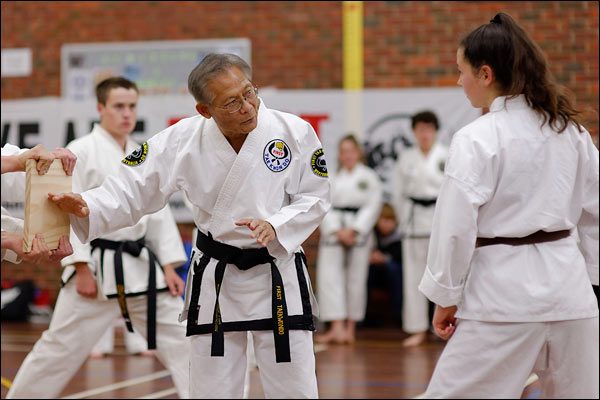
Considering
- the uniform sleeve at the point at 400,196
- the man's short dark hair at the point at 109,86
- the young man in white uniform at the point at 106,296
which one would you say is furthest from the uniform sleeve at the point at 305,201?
the uniform sleeve at the point at 400,196

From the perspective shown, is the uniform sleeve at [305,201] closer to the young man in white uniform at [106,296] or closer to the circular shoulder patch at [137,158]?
the circular shoulder patch at [137,158]

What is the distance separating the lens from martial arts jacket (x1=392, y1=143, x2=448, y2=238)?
8047mm

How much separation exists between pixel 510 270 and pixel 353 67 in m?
6.08

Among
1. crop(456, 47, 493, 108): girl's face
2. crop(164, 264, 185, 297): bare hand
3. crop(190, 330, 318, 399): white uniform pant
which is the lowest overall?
crop(190, 330, 318, 399): white uniform pant

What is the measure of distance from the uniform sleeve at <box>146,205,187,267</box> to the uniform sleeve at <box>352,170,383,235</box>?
3.50 m

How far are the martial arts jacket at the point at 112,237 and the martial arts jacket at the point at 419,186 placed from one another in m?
3.51

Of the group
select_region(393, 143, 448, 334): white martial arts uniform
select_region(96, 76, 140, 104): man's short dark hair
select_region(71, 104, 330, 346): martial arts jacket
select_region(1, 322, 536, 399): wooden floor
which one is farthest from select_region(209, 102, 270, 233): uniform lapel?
select_region(393, 143, 448, 334): white martial arts uniform

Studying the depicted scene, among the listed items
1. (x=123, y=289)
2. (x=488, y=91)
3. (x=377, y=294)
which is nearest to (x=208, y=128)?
(x=488, y=91)

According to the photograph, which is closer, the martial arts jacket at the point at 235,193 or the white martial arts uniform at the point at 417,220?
the martial arts jacket at the point at 235,193

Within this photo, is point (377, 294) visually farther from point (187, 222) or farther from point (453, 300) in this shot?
point (453, 300)

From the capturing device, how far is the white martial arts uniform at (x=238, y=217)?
10.6 ft

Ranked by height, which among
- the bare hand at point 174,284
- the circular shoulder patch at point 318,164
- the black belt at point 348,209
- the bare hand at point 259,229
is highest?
the circular shoulder patch at point 318,164

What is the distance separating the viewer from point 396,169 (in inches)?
329

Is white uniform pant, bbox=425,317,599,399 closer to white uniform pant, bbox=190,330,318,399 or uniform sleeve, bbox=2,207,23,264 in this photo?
white uniform pant, bbox=190,330,318,399
